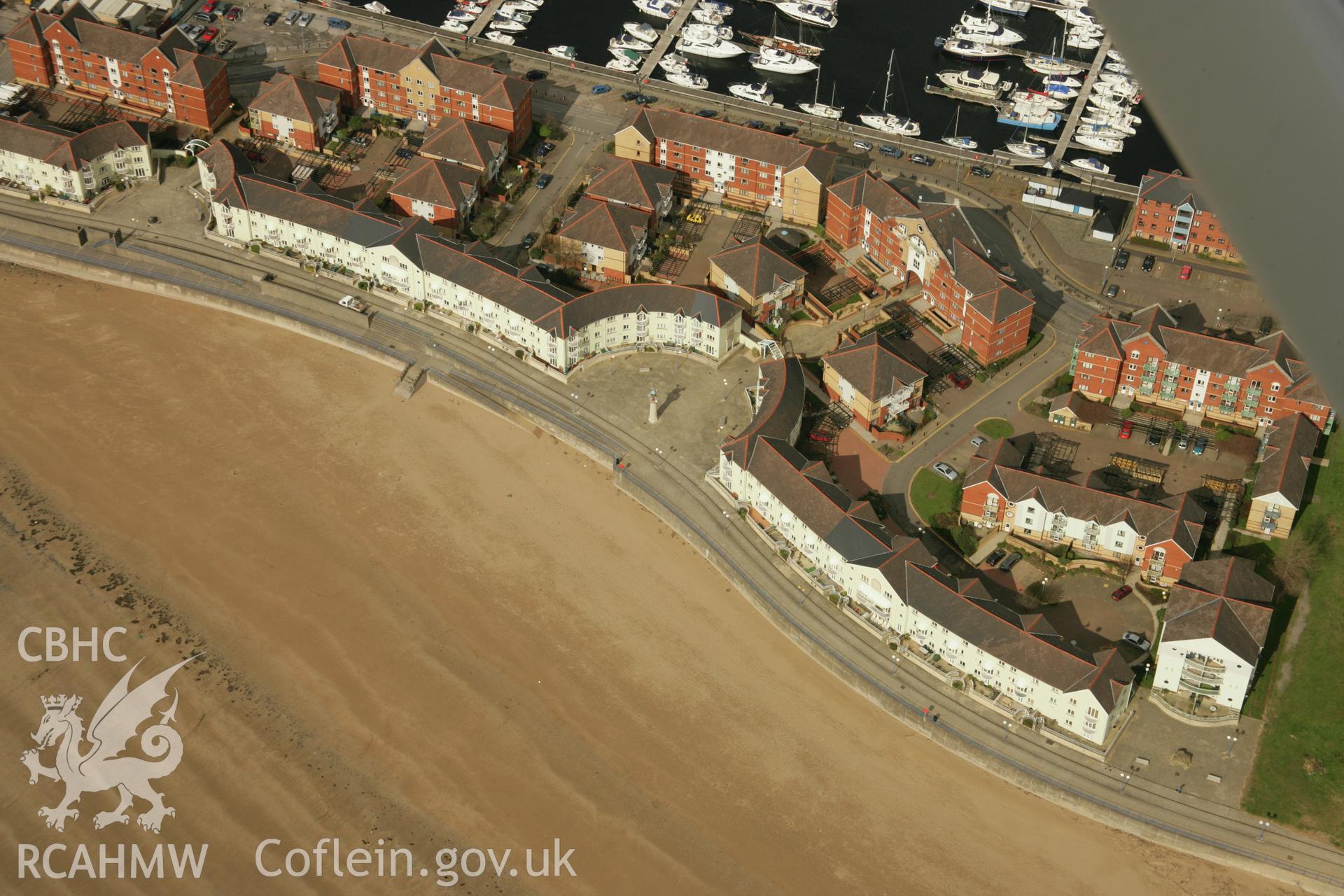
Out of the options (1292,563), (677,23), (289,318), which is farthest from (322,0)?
(1292,563)

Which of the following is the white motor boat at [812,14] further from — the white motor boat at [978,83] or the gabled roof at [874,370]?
the gabled roof at [874,370]

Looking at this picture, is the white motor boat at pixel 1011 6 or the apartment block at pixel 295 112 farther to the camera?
the white motor boat at pixel 1011 6

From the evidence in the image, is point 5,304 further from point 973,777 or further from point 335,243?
point 973,777

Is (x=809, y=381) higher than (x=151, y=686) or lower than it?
higher

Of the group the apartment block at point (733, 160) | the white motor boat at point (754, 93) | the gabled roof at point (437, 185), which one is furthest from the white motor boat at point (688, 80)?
the gabled roof at point (437, 185)

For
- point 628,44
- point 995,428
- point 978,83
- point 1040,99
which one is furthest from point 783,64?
point 995,428

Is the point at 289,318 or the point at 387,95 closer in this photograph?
the point at 289,318

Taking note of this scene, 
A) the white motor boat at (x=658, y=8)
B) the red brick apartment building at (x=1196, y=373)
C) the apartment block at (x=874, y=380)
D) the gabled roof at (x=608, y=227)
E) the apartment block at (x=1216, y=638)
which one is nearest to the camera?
the apartment block at (x=1216, y=638)
